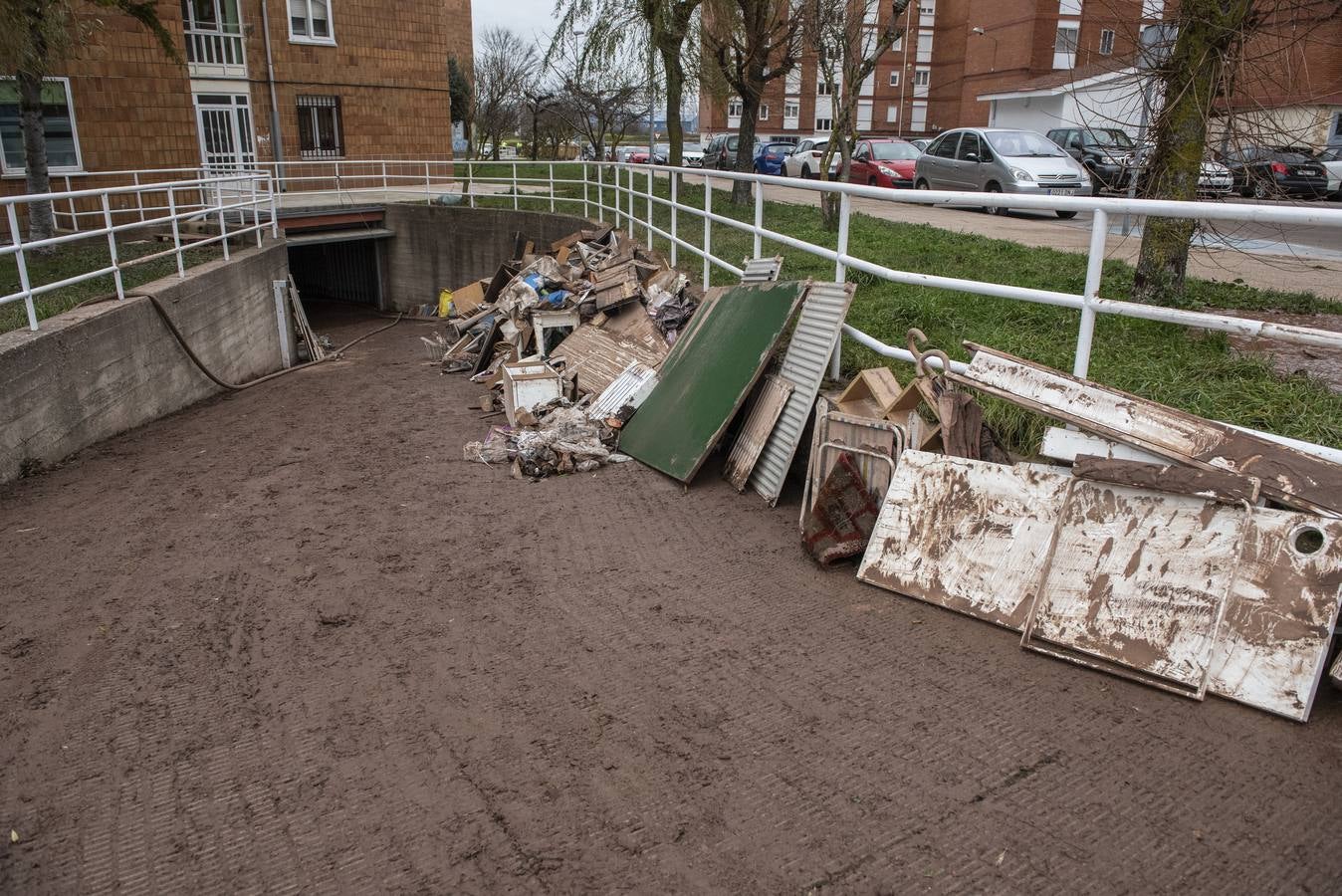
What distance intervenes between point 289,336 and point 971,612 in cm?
1341

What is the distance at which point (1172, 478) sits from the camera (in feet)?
11.7

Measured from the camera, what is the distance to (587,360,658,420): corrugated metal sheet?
24.9 feet

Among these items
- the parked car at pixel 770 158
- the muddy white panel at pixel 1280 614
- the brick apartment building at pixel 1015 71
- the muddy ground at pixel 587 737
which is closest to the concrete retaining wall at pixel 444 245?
the brick apartment building at pixel 1015 71

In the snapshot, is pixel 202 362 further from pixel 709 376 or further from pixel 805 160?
pixel 805 160

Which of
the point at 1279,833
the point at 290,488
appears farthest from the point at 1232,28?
the point at 290,488

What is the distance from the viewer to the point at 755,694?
367cm

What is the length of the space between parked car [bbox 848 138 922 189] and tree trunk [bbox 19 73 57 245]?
1566 centimetres

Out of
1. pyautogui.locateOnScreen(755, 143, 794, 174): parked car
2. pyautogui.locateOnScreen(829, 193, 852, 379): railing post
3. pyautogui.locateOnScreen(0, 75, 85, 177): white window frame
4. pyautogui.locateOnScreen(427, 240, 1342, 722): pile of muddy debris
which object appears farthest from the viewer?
pyautogui.locateOnScreen(755, 143, 794, 174): parked car

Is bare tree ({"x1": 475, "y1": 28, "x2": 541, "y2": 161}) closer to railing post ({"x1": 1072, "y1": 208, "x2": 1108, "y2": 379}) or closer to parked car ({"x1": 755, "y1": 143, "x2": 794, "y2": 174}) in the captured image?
parked car ({"x1": 755, "y1": 143, "x2": 794, "y2": 174})

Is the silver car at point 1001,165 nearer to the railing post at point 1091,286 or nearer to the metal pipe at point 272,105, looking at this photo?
the railing post at point 1091,286

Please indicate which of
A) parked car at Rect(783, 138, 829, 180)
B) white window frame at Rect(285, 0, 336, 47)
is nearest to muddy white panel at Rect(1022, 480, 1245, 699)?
parked car at Rect(783, 138, 829, 180)

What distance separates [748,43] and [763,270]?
12174 millimetres

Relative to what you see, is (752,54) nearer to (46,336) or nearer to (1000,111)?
(46,336)

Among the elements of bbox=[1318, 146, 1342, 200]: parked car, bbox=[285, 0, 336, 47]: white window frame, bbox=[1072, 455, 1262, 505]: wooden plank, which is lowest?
bbox=[1072, 455, 1262, 505]: wooden plank
